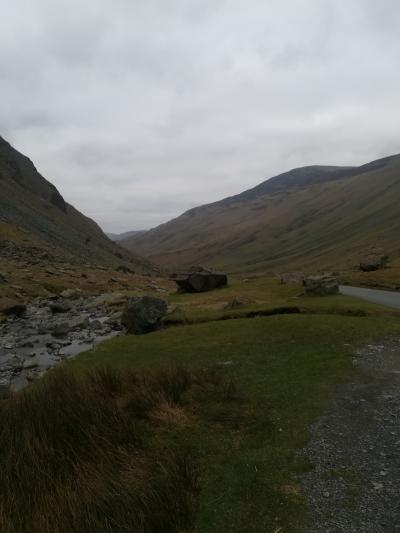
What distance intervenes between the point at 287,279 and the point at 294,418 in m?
38.6

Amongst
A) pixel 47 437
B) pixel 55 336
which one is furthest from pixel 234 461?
pixel 55 336

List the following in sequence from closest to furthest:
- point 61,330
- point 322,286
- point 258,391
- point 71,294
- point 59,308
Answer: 1. point 258,391
2. point 61,330
3. point 322,286
4. point 59,308
5. point 71,294

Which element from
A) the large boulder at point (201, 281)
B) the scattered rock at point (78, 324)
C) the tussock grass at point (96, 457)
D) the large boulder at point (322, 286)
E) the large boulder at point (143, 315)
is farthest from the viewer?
the large boulder at point (201, 281)

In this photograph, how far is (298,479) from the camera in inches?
347

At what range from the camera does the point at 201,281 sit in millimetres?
45875

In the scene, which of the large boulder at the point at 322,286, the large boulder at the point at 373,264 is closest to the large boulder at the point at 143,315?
the large boulder at the point at 322,286

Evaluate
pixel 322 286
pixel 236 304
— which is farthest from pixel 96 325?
pixel 322 286

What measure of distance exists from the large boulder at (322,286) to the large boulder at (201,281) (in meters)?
13.8

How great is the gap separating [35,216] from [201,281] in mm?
78355

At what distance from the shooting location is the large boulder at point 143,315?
2767 centimetres

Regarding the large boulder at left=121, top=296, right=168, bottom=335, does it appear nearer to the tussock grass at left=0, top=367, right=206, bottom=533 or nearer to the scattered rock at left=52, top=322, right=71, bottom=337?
the scattered rock at left=52, top=322, right=71, bottom=337

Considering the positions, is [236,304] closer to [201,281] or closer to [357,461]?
[201,281]

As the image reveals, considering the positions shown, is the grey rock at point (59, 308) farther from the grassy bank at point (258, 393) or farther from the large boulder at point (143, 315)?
the grassy bank at point (258, 393)

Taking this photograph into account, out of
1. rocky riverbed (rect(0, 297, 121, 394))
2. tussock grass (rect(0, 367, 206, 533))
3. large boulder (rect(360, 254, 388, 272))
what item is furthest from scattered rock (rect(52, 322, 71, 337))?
large boulder (rect(360, 254, 388, 272))
